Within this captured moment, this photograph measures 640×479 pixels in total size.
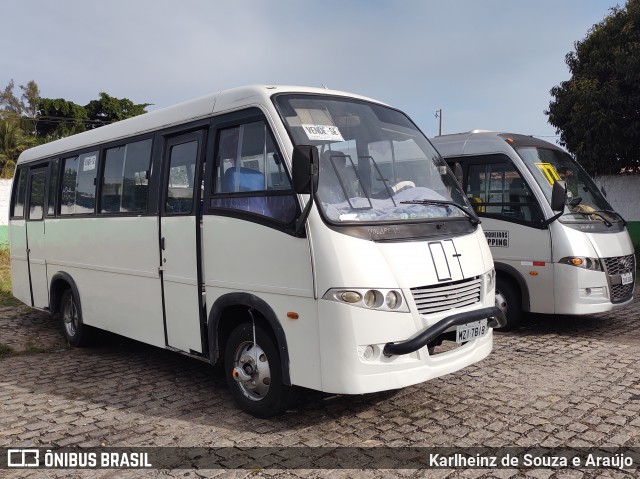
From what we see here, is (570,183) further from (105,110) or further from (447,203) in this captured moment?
(105,110)

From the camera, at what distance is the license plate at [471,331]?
451 cm

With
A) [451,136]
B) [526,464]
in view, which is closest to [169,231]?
[526,464]

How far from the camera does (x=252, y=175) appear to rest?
187 inches

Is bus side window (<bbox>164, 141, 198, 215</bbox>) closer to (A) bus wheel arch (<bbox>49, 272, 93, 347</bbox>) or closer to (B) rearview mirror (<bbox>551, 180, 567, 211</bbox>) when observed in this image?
(A) bus wheel arch (<bbox>49, 272, 93, 347</bbox>)

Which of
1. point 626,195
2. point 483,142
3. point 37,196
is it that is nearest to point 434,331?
point 483,142

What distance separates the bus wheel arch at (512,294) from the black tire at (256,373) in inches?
170

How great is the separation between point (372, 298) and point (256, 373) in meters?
1.27

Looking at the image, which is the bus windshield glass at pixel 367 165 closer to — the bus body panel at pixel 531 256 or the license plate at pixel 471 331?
the license plate at pixel 471 331

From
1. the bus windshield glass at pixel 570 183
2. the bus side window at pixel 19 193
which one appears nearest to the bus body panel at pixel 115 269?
the bus side window at pixel 19 193

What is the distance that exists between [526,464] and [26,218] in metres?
7.88

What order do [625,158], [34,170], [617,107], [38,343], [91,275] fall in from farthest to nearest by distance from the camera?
[625,158]
[617,107]
[34,170]
[38,343]
[91,275]

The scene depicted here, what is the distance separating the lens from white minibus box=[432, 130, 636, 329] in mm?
7387

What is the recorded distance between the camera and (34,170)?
875cm

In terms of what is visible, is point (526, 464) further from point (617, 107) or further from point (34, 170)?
point (617, 107)
